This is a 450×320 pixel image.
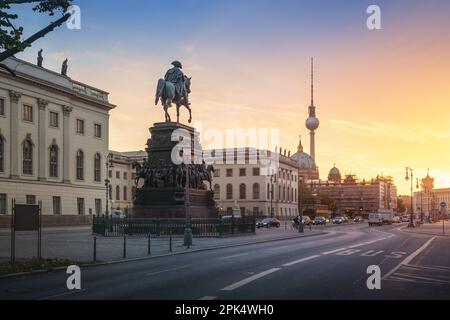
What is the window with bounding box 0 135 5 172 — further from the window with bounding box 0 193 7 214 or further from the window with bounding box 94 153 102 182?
the window with bounding box 94 153 102 182

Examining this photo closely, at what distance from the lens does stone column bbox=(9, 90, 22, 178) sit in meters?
69.6

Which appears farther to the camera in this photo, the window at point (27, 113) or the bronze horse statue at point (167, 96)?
the window at point (27, 113)

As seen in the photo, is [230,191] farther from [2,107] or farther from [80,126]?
[2,107]

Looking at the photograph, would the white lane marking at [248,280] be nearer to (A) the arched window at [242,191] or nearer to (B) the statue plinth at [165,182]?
(B) the statue plinth at [165,182]

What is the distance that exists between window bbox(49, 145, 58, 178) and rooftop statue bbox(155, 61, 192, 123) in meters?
31.4

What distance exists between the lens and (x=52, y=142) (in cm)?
7694

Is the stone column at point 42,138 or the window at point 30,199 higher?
the stone column at point 42,138

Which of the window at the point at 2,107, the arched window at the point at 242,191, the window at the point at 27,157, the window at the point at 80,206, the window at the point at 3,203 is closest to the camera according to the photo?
the window at the point at 3,203

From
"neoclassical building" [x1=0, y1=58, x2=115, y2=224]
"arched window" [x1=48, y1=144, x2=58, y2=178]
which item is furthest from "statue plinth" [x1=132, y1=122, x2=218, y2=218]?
"arched window" [x1=48, y1=144, x2=58, y2=178]

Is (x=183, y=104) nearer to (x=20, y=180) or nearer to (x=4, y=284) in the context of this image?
(x=20, y=180)

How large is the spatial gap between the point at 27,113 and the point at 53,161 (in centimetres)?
756

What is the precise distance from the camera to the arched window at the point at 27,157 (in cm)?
7212

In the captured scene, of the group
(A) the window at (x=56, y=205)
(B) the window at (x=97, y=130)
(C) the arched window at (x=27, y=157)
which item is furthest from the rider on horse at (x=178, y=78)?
(B) the window at (x=97, y=130)
